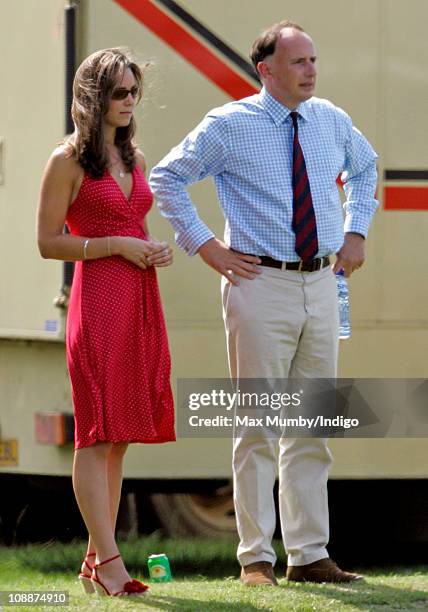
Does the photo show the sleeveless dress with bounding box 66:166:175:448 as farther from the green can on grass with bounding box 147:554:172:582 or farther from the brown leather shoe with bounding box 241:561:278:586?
the green can on grass with bounding box 147:554:172:582

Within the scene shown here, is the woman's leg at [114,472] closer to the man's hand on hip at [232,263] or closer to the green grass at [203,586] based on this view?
the green grass at [203,586]

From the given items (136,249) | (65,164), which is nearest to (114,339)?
(136,249)

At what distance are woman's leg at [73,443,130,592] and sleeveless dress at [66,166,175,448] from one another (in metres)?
0.05

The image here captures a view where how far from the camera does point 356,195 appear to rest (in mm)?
4887

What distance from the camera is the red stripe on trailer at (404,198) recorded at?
18.4 feet

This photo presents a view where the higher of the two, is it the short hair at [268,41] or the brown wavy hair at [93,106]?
the short hair at [268,41]

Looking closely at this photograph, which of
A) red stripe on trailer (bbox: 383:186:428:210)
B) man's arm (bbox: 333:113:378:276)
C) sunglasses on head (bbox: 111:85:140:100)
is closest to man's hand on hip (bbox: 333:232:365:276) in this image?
man's arm (bbox: 333:113:378:276)

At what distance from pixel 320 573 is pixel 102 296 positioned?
1.21m

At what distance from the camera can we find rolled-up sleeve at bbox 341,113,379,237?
15.9ft

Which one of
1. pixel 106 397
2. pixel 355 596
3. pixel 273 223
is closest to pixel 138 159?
pixel 273 223

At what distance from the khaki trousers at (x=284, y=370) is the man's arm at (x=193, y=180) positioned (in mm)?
98

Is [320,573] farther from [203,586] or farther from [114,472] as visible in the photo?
[114,472]

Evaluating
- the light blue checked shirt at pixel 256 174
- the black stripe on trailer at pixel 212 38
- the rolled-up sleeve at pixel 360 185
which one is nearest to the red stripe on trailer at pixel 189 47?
the black stripe on trailer at pixel 212 38

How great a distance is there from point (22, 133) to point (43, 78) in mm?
258
